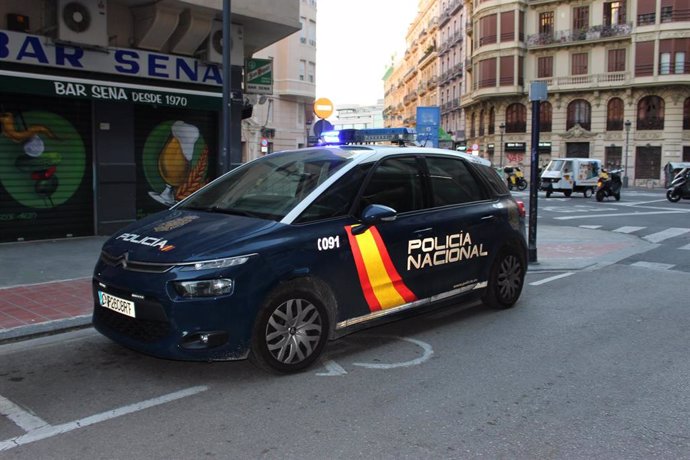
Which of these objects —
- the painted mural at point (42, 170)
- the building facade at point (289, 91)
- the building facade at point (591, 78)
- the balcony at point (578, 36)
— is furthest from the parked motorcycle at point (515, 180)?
the painted mural at point (42, 170)

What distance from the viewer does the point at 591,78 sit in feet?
162

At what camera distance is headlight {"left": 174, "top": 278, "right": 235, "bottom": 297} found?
13.1 feet

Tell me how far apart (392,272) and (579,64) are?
51.0 meters

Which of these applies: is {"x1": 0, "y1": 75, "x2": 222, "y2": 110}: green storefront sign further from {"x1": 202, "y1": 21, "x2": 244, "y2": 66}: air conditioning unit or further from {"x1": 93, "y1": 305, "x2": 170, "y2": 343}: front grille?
{"x1": 93, "y1": 305, "x2": 170, "y2": 343}: front grille

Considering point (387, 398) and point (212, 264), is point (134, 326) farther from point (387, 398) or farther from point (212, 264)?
point (387, 398)

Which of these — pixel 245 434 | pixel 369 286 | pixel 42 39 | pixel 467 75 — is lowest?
pixel 245 434

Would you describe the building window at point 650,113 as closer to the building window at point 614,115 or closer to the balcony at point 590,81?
the building window at point 614,115

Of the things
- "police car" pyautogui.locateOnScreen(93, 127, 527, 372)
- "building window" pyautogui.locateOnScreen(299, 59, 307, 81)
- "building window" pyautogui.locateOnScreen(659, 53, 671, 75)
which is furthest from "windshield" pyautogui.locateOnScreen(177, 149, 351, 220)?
"building window" pyautogui.locateOnScreen(659, 53, 671, 75)

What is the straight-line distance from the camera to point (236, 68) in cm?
1295

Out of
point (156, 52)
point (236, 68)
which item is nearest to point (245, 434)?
point (156, 52)

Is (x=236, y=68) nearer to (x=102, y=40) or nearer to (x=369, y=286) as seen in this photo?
(x=102, y=40)

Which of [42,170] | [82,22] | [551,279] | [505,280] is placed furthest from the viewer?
[42,170]

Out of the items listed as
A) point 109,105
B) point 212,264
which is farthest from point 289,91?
point 212,264

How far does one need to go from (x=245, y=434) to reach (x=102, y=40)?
8957mm
